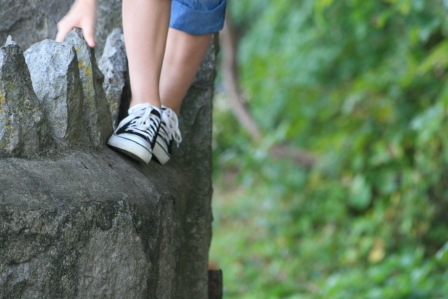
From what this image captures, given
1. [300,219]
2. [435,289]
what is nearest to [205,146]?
[435,289]

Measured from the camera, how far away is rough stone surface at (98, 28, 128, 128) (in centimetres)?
213

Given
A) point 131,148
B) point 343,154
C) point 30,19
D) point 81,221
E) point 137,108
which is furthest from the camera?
point 343,154

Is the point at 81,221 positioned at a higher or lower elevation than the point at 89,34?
lower

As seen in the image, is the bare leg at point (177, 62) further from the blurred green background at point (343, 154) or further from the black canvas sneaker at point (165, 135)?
the blurred green background at point (343, 154)

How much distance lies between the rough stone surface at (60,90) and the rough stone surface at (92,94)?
0.04 meters

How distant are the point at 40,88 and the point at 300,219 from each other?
17.8 feet

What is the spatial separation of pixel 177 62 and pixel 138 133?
45cm

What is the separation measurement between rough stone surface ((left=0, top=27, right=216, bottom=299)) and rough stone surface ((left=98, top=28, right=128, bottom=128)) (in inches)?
9.4

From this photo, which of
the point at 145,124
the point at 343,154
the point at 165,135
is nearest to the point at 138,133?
the point at 145,124

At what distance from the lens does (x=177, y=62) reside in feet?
7.38

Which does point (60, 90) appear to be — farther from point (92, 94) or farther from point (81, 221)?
point (81, 221)

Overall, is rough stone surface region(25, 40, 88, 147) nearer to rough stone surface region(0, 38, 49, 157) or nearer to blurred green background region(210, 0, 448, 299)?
rough stone surface region(0, 38, 49, 157)

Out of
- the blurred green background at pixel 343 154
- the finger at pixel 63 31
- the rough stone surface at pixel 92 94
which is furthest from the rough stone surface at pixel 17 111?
the blurred green background at pixel 343 154

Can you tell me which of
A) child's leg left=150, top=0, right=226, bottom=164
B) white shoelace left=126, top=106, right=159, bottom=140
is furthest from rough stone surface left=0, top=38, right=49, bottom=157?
child's leg left=150, top=0, right=226, bottom=164
